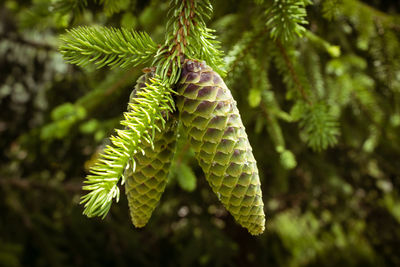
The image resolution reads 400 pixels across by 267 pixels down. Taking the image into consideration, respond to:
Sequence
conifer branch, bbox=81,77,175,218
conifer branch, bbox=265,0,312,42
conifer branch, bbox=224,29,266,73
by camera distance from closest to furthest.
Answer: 1. conifer branch, bbox=81,77,175,218
2. conifer branch, bbox=265,0,312,42
3. conifer branch, bbox=224,29,266,73

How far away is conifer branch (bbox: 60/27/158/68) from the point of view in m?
0.76

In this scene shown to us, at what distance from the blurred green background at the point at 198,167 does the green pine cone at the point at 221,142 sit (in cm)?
44

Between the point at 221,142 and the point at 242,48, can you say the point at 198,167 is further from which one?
the point at 221,142

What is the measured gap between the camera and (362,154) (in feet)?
8.38

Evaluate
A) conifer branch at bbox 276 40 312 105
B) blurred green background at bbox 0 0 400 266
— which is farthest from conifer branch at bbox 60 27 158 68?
conifer branch at bbox 276 40 312 105

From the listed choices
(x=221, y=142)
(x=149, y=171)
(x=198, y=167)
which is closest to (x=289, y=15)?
(x=221, y=142)

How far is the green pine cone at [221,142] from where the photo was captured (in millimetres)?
713

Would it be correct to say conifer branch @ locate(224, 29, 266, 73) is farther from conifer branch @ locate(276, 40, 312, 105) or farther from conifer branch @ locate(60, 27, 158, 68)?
conifer branch @ locate(60, 27, 158, 68)

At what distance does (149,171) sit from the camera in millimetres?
783

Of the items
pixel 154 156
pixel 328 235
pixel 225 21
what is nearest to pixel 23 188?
pixel 225 21

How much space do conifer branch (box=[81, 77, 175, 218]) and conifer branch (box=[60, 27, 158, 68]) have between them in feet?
0.34

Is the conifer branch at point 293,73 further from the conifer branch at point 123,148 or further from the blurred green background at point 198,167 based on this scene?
the conifer branch at point 123,148

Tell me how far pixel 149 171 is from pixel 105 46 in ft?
1.03

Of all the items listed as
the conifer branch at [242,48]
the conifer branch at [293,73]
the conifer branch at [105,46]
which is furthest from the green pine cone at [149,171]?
the conifer branch at [293,73]
